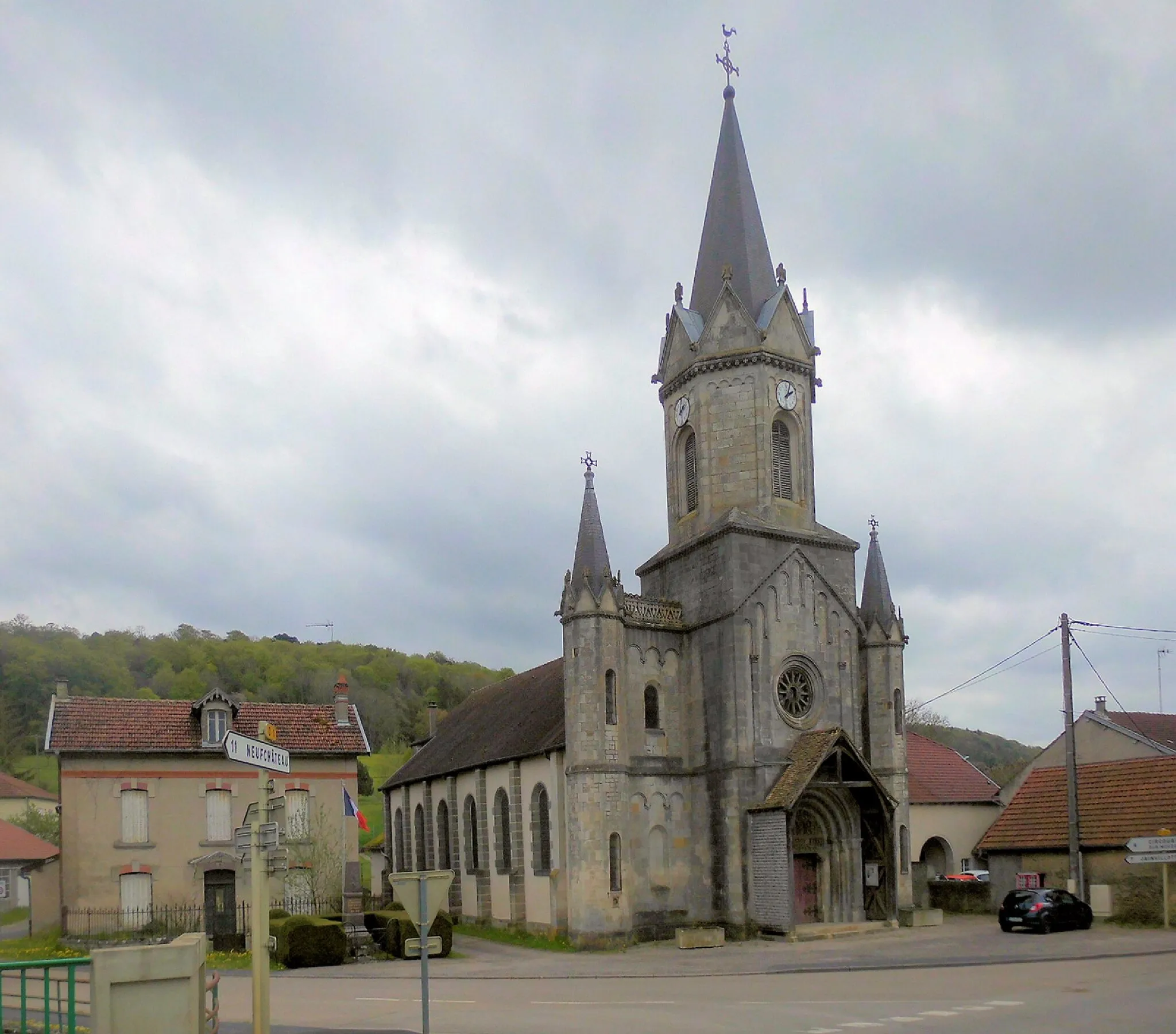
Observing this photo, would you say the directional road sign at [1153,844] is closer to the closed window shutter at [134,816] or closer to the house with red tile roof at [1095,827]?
the house with red tile roof at [1095,827]

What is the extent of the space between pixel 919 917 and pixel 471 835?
16.5 m

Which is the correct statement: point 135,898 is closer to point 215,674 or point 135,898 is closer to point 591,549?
point 591,549

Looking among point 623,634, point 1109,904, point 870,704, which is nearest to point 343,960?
point 623,634

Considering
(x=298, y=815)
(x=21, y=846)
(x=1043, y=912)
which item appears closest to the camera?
(x=1043, y=912)

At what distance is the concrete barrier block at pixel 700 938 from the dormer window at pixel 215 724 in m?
16.0

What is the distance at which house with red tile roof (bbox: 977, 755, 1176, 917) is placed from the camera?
3231 centimetres

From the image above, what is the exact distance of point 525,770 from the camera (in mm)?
37562

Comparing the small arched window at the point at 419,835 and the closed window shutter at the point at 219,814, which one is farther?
the small arched window at the point at 419,835

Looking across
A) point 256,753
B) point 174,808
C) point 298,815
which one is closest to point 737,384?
point 298,815

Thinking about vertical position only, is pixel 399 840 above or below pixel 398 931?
below

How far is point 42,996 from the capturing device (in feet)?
39.4

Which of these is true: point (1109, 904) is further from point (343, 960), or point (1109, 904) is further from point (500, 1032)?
point (500, 1032)

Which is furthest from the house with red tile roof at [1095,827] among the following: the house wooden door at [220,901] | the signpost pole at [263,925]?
the signpost pole at [263,925]

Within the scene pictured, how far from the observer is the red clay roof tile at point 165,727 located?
35.8 m
